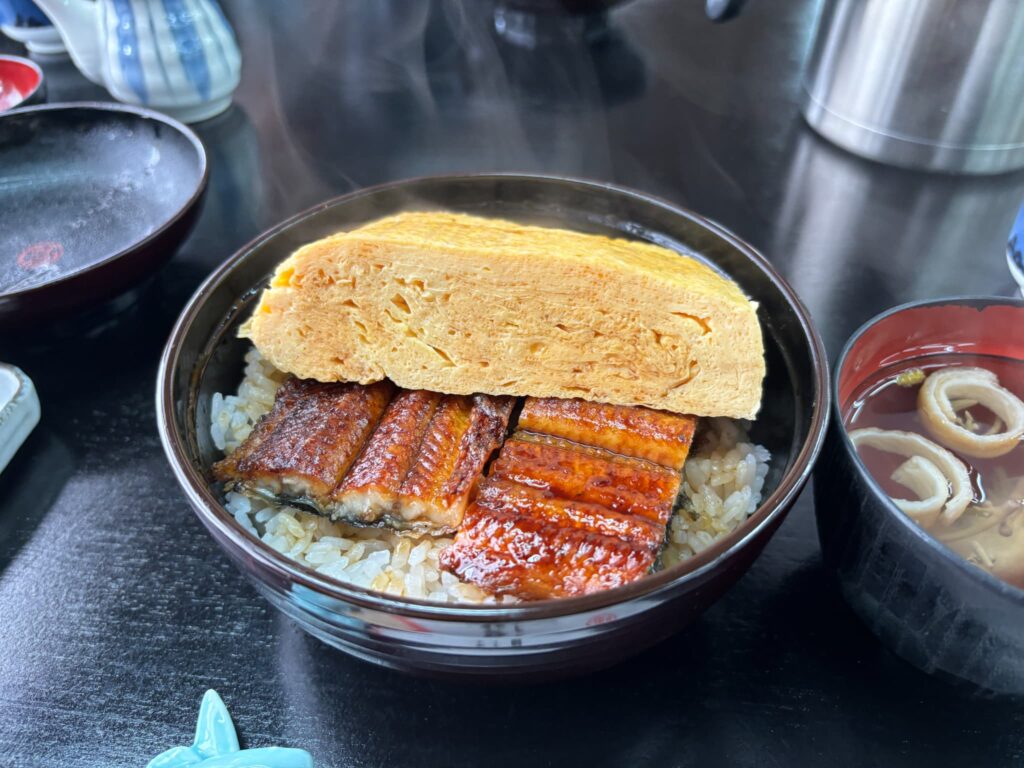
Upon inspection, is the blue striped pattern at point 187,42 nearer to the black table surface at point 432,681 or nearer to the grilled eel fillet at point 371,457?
the black table surface at point 432,681

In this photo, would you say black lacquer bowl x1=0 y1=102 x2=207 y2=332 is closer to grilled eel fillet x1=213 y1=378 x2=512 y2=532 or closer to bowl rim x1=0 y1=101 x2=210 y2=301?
bowl rim x1=0 y1=101 x2=210 y2=301

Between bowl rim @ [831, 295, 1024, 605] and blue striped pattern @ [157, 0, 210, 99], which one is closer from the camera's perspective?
bowl rim @ [831, 295, 1024, 605]

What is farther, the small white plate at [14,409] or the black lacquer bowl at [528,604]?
the small white plate at [14,409]

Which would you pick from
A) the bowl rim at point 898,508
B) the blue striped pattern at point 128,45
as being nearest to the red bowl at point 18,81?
the blue striped pattern at point 128,45

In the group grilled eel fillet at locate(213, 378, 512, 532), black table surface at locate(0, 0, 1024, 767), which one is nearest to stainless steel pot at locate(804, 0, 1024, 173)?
black table surface at locate(0, 0, 1024, 767)

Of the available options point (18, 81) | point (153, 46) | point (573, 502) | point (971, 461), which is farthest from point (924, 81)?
point (18, 81)

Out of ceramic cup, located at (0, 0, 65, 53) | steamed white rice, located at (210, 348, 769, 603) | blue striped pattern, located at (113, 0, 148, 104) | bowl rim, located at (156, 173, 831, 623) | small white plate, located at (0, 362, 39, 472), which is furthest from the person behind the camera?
ceramic cup, located at (0, 0, 65, 53)
